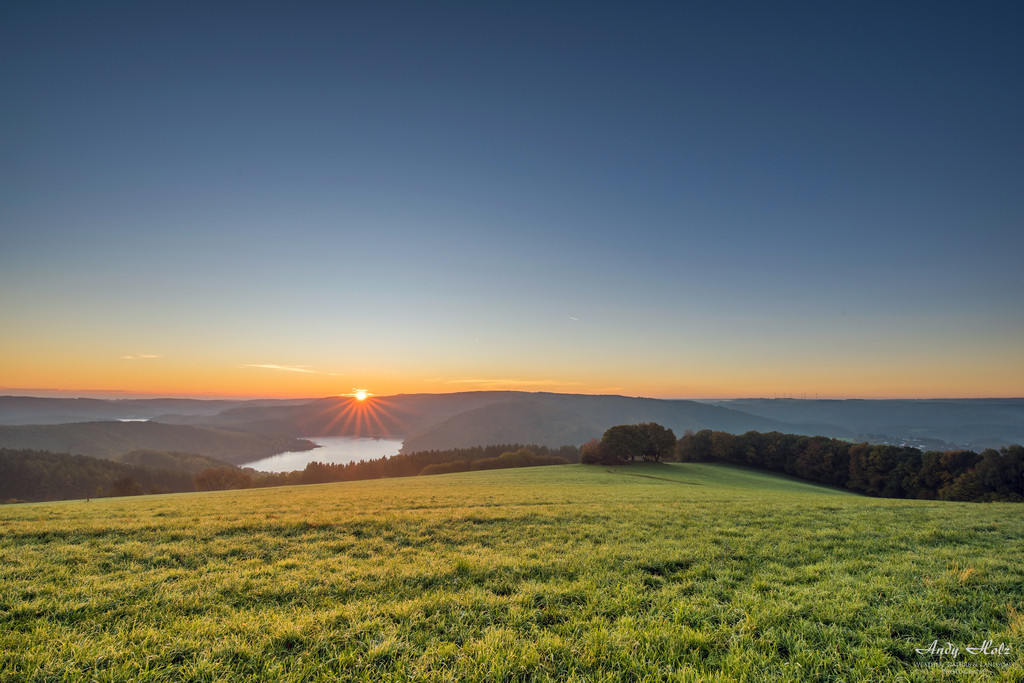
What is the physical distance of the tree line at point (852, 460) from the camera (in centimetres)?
4331

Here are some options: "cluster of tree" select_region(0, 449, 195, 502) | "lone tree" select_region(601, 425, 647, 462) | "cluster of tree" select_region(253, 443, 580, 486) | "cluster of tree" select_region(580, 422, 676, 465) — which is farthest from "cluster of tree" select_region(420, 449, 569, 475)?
"cluster of tree" select_region(0, 449, 195, 502)

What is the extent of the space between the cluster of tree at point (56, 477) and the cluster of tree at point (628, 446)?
105 meters

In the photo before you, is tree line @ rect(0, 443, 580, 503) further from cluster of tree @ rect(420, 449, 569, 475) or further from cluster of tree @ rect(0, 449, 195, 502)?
cluster of tree @ rect(420, 449, 569, 475)

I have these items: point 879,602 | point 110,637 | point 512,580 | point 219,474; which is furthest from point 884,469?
point 219,474

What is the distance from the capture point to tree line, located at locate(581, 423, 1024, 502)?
43.3 metres

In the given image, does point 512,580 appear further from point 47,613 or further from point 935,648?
point 47,613

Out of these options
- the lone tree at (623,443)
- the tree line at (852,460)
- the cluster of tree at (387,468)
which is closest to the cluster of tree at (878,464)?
the tree line at (852,460)

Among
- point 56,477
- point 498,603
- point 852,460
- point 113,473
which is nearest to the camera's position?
point 498,603

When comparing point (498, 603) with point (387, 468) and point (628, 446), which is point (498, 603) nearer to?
point (628, 446)

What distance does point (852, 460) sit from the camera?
58.8 metres

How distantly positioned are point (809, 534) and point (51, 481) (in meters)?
161

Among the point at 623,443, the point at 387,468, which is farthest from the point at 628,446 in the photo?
the point at 387,468

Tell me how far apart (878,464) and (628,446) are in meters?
35.4

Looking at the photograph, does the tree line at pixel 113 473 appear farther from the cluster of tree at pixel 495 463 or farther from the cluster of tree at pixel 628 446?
the cluster of tree at pixel 628 446
